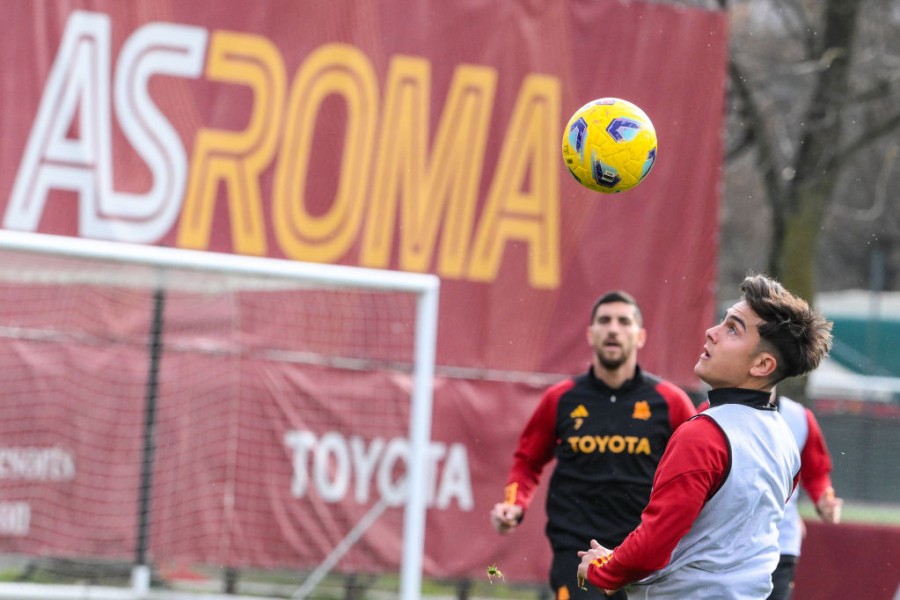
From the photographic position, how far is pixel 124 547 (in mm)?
10516

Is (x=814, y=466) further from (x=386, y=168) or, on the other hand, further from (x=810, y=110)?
(x=810, y=110)

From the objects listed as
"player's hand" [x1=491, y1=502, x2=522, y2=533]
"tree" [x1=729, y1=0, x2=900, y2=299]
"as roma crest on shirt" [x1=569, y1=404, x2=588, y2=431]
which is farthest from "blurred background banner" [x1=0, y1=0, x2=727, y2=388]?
"player's hand" [x1=491, y1=502, x2=522, y2=533]

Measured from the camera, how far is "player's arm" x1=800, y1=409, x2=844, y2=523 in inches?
310

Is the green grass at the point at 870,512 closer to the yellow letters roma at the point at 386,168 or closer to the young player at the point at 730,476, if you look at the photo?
the yellow letters roma at the point at 386,168

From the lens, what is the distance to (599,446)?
7.23 meters

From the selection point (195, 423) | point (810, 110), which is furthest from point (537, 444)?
point (810, 110)

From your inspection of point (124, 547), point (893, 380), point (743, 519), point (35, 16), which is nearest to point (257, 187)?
point (35, 16)

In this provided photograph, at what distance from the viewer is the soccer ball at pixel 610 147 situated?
648cm

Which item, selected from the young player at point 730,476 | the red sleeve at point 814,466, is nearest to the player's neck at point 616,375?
the red sleeve at point 814,466

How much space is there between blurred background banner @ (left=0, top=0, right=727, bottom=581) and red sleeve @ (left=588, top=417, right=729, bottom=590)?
647cm

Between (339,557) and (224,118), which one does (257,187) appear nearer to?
(224,118)

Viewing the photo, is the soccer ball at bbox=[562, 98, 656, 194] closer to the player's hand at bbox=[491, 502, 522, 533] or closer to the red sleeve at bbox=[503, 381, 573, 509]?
the red sleeve at bbox=[503, 381, 573, 509]

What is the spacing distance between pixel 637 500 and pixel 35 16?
5947 mm

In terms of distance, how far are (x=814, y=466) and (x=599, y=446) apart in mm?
1635
